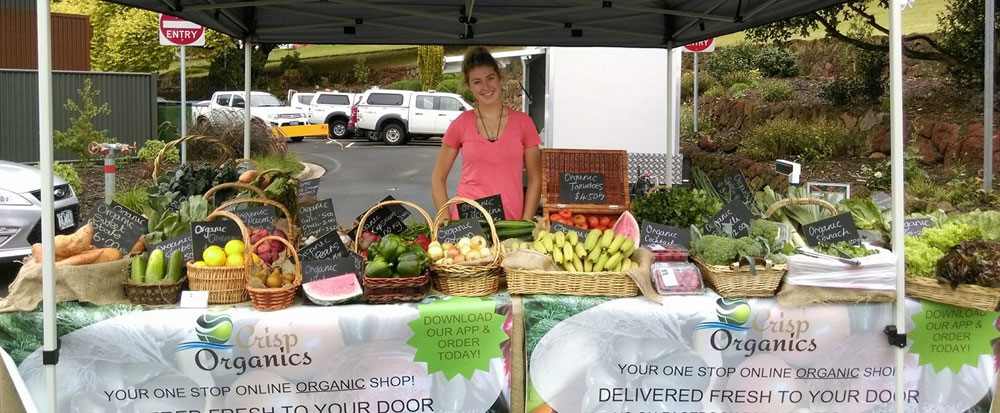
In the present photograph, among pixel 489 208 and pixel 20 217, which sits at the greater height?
pixel 489 208

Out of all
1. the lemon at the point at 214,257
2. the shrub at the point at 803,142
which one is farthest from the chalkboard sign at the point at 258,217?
the shrub at the point at 803,142

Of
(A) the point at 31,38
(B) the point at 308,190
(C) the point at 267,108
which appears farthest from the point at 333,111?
(B) the point at 308,190

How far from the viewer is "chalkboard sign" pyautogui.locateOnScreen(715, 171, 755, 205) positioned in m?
4.39

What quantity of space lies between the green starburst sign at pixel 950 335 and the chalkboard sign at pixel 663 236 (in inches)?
38.4

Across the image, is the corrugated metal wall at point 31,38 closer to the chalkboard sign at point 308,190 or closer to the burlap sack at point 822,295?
the chalkboard sign at point 308,190

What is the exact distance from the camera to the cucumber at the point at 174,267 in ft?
9.90

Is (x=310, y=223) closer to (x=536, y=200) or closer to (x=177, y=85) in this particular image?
(x=536, y=200)

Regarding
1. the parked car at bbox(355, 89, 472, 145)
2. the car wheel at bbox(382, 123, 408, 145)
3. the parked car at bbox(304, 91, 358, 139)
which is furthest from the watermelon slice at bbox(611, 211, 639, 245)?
the parked car at bbox(304, 91, 358, 139)

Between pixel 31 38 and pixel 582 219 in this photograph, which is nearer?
pixel 582 219

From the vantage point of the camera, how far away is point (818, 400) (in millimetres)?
3176

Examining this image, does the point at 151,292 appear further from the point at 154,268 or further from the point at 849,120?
the point at 849,120

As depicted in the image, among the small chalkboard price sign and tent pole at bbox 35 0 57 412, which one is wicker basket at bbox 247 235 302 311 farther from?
tent pole at bbox 35 0 57 412

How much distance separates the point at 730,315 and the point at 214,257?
2.07 m

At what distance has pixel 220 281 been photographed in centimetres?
298
